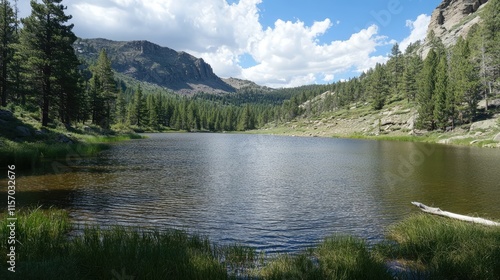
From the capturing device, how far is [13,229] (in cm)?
902

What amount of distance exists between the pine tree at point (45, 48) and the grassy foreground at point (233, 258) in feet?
124

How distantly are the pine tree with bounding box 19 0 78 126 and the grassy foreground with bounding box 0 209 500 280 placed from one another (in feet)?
124

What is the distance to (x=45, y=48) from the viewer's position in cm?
4228

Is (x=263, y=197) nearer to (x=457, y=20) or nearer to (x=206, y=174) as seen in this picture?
(x=206, y=174)

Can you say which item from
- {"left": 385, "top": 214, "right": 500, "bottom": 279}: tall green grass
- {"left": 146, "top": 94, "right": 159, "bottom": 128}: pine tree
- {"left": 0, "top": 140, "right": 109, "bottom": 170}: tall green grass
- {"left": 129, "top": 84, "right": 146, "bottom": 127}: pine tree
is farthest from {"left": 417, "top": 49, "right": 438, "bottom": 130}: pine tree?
{"left": 146, "top": 94, "right": 159, "bottom": 128}: pine tree

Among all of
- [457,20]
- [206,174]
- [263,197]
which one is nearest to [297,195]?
[263,197]

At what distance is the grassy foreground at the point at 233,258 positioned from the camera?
7.20m

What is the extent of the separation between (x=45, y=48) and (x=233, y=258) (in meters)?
45.2

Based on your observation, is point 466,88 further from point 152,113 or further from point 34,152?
point 152,113

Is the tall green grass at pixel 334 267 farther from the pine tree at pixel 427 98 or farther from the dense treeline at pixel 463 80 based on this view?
the pine tree at pixel 427 98

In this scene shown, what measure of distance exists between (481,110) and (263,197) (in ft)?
257

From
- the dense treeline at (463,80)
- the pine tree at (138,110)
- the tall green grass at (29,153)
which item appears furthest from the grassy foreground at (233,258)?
the pine tree at (138,110)

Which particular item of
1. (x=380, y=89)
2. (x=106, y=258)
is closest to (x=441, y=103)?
(x=380, y=89)

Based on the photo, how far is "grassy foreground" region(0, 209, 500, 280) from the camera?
7.20m
